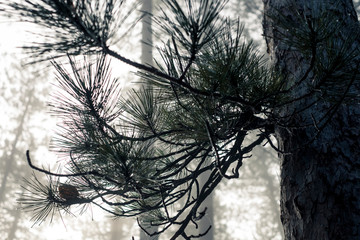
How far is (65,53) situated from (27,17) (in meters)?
Answer: 0.16

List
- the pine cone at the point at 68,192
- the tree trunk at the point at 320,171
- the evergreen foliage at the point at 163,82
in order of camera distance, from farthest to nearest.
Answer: the pine cone at the point at 68,192
the tree trunk at the point at 320,171
the evergreen foliage at the point at 163,82

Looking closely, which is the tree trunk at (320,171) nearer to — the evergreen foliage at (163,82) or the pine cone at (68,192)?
the evergreen foliage at (163,82)

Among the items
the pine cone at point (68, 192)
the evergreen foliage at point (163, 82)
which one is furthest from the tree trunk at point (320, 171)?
the pine cone at point (68, 192)

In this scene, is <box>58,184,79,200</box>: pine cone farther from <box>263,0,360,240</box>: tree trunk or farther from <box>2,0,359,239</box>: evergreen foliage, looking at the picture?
<box>263,0,360,240</box>: tree trunk

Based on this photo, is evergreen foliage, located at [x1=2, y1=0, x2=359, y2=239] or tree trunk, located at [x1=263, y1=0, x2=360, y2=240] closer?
evergreen foliage, located at [x1=2, y1=0, x2=359, y2=239]

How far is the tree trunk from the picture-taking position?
1.31 meters

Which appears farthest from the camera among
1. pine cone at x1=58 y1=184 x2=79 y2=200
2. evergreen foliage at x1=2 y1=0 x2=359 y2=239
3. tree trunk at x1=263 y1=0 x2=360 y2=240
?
pine cone at x1=58 y1=184 x2=79 y2=200

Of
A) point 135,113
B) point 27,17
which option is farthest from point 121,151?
point 27,17

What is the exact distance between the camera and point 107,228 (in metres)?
12.2

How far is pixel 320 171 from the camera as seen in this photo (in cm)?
140

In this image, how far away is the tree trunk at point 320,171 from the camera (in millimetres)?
1307

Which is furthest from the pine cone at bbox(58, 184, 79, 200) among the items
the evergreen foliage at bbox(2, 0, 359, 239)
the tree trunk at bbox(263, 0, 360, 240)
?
the tree trunk at bbox(263, 0, 360, 240)

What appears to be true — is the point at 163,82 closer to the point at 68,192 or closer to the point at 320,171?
the point at 320,171

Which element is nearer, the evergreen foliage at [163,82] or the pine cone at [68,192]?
the evergreen foliage at [163,82]
